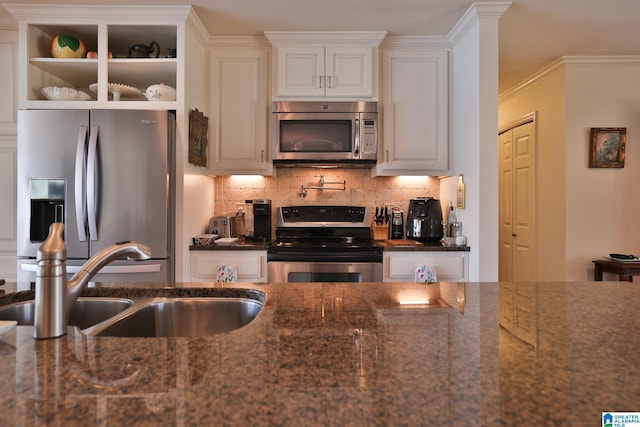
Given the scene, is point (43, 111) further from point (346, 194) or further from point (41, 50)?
point (346, 194)

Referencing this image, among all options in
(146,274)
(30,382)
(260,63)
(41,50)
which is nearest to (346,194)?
(260,63)

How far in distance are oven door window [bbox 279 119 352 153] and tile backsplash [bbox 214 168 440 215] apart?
41 centimetres

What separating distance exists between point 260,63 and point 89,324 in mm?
2408

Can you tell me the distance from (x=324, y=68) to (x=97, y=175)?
1.76m

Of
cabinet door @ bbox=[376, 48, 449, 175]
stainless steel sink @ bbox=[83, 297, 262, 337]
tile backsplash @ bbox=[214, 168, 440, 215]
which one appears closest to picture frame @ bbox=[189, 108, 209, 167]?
tile backsplash @ bbox=[214, 168, 440, 215]

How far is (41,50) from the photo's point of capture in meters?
2.70

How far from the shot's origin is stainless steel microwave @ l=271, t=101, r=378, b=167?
9.48ft

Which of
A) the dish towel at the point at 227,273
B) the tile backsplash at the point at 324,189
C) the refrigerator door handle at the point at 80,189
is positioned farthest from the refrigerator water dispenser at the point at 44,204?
the tile backsplash at the point at 324,189

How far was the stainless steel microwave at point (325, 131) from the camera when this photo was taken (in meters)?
2.89

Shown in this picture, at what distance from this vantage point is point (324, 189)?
3.29 m

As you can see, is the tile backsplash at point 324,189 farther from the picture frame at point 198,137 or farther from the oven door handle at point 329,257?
the oven door handle at point 329,257

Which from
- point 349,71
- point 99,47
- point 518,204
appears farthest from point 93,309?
point 518,204

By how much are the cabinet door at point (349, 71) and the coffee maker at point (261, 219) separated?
3.30ft

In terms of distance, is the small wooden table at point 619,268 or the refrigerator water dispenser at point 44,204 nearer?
the refrigerator water dispenser at point 44,204
